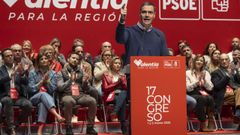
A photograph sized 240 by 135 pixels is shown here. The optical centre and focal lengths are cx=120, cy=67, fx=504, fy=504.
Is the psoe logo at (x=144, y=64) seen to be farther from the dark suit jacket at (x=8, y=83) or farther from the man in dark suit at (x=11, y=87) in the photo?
the dark suit jacket at (x=8, y=83)

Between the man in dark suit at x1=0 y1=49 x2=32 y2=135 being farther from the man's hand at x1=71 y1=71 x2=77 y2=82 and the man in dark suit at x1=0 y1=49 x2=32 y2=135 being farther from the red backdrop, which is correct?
the red backdrop

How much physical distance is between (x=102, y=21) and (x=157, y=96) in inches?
182

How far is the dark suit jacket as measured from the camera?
22.8 ft

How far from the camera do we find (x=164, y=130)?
5.10m

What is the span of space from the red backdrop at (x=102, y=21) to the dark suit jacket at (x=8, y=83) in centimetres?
188

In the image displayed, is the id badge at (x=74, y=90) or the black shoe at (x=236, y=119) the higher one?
the id badge at (x=74, y=90)

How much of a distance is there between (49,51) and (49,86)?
60 cm

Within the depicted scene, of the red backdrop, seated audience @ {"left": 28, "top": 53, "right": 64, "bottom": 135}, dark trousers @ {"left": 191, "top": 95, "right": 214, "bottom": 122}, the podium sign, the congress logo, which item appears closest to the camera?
the podium sign

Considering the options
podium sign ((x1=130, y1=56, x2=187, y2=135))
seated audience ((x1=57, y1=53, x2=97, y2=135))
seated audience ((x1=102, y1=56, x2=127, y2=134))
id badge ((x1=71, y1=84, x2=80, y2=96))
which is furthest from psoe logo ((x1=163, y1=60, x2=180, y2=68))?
id badge ((x1=71, y1=84, x2=80, y2=96))

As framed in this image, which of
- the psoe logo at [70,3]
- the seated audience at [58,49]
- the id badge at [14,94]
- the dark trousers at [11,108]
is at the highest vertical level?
the psoe logo at [70,3]

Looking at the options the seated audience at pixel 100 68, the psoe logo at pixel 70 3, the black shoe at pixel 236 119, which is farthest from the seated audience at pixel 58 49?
the black shoe at pixel 236 119

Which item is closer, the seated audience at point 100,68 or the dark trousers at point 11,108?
the dark trousers at point 11,108

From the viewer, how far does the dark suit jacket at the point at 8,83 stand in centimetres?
695

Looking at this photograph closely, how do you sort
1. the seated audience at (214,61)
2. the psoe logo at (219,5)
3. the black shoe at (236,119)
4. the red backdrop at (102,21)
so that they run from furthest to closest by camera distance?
the psoe logo at (219,5)
the red backdrop at (102,21)
the seated audience at (214,61)
the black shoe at (236,119)
